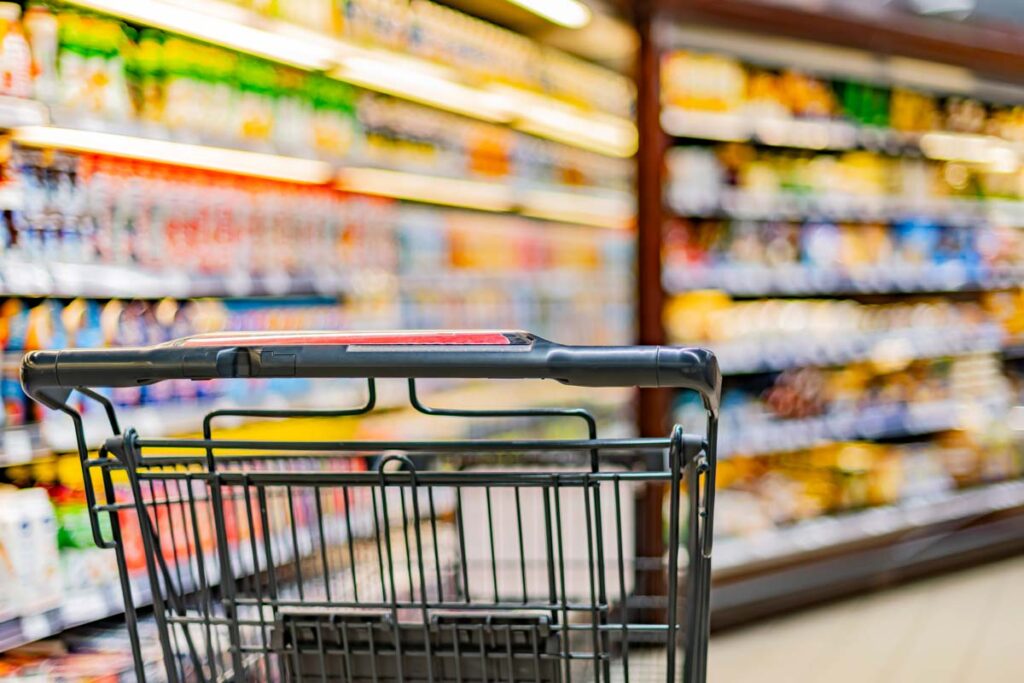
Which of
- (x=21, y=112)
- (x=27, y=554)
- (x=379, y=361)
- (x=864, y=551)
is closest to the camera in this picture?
(x=379, y=361)

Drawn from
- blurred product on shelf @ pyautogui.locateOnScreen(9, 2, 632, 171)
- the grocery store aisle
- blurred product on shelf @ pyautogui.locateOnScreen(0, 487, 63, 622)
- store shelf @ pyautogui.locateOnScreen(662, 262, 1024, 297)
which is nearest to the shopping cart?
blurred product on shelf @ pyautogui.locateOnScreen(0, 487, 63, 622)

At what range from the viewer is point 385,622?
1055 millimetres

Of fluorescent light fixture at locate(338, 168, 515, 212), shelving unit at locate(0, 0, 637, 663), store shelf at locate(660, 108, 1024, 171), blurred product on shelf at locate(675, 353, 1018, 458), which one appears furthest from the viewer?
blurred product on shelf at locate(675, 353, 1018, 458)

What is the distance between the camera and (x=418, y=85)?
3072mm

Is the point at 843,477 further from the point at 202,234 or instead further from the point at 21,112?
the point at 21,112

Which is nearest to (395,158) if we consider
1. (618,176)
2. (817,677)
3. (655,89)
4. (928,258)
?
(655,89)

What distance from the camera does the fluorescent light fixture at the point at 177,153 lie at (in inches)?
82.2

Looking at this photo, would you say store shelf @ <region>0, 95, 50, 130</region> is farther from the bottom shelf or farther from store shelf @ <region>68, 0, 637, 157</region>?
the bottom shelf

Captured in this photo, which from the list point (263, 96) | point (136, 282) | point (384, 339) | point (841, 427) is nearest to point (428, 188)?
point (263, 96)

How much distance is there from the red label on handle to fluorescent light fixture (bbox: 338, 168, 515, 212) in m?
2.01

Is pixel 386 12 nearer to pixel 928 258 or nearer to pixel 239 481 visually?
pixel 239 481

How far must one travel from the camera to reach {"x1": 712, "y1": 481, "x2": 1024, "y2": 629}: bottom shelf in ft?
11.6

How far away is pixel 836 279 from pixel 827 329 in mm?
218

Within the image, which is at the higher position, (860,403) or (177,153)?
(177,153)
